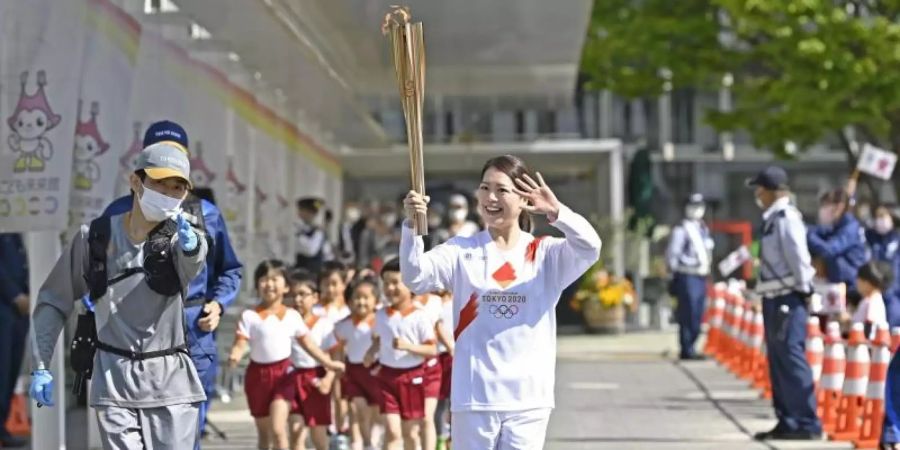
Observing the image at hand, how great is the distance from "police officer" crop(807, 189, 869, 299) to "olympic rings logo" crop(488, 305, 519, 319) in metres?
9.32

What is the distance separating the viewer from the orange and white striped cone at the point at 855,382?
14328 mm

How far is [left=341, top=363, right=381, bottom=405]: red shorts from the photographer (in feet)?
42.1

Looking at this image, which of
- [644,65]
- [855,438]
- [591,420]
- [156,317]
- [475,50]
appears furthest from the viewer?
[644,65]

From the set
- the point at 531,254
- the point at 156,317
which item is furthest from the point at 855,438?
the point at 156,317

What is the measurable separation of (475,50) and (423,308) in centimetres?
1342

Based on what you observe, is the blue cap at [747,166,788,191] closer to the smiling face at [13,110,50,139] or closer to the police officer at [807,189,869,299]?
the police officer at [807,189,869,299]

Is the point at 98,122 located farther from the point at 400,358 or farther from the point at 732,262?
the point at 732,262

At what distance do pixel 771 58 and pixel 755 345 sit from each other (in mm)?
12672

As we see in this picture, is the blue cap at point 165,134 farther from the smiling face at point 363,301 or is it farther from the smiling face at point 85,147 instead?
the smiling face at point 363,301

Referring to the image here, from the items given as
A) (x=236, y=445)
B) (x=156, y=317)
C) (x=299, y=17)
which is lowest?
(x=236, y=445)

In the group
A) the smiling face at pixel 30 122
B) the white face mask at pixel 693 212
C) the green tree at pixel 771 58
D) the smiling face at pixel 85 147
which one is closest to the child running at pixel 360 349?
the smiling face at pixel 85 147

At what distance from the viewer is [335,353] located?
1324 cm

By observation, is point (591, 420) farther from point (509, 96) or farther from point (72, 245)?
point (509, 96)

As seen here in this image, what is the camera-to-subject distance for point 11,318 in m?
15.3
